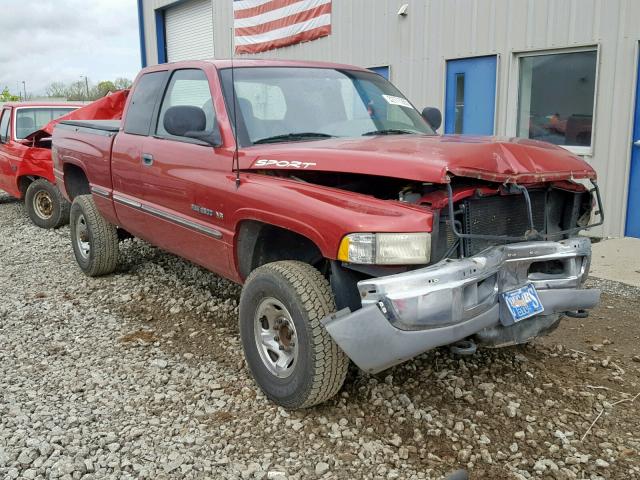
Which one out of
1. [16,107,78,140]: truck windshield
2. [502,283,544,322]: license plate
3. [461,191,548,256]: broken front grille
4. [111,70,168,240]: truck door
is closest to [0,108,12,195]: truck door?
[16,107,78,140]: truck windshield

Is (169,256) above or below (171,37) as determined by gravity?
below

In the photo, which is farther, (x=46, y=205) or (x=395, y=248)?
(x=46, y=205)

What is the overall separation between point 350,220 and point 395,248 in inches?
9.7

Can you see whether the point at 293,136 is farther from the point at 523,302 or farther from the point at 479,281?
the point at 523,302

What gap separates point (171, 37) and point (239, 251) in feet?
50.4

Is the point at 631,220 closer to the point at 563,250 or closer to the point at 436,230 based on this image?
the point at 563,250

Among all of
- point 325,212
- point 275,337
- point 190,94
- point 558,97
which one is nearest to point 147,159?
point 190,94

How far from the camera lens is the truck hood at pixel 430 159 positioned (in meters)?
2.90

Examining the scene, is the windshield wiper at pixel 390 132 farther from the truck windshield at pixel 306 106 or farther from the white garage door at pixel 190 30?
the white garage door at pixel 190 30

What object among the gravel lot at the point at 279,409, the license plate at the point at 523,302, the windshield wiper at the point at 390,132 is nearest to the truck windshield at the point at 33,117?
A: the gravel lot at the point at 279,409

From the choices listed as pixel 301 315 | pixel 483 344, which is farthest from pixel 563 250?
pixel 301 315

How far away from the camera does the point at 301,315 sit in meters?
3.03

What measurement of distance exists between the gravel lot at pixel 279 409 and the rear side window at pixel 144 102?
59.2 inches

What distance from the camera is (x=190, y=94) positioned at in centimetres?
450
